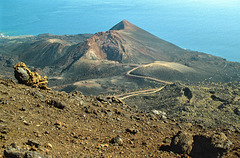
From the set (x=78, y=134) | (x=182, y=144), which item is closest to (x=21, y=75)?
(x=78, y=134)

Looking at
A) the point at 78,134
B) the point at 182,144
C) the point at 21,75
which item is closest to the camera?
the point at 78,134

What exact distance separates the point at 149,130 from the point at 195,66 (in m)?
83.4

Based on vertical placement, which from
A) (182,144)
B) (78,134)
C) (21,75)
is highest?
(21,75)

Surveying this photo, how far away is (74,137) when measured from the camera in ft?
36.3

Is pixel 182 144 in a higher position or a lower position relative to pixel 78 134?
lower

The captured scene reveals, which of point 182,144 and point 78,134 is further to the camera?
point 182,144

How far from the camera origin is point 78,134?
1156 centimetres

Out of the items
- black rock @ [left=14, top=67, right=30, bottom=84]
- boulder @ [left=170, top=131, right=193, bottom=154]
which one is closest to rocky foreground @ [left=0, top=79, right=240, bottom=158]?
boulder @ [left=170, top=131, right=193, bottom=154]

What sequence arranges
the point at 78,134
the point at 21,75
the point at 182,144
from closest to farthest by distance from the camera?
the point at 78,134 < the point at 182,144 < the point at 21,75

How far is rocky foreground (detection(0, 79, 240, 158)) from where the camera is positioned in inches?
357

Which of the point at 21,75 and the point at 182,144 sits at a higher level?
the point at 21,75

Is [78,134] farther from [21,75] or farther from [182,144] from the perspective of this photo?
[21,75]

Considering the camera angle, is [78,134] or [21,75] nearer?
[78,134]

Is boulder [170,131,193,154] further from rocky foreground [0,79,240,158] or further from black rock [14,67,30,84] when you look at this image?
black rock [14,67,30,84]
